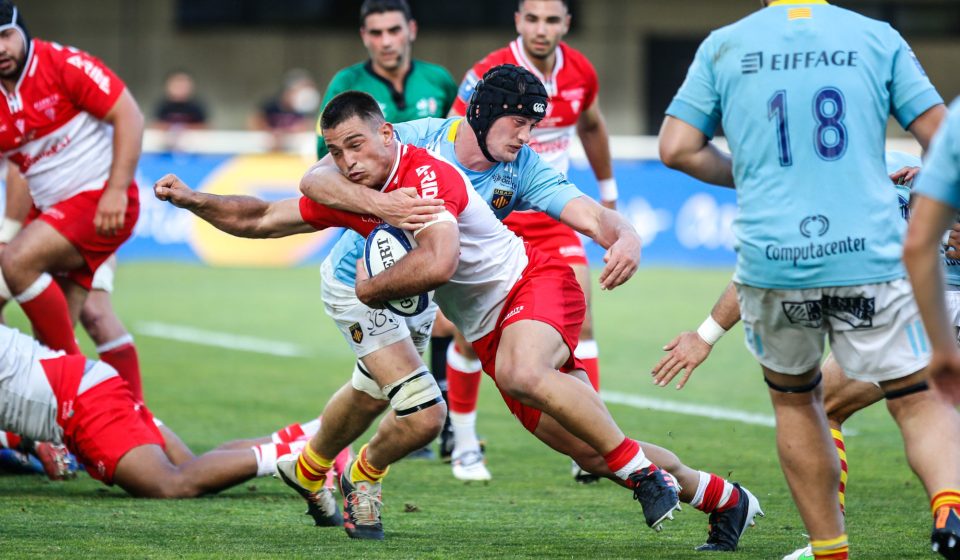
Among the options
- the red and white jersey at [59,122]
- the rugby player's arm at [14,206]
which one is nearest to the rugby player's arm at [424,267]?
the red and white jersey at [59,122]

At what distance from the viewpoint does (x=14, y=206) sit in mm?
8570

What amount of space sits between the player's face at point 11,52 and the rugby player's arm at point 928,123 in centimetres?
479

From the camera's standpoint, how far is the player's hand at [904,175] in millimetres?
5711

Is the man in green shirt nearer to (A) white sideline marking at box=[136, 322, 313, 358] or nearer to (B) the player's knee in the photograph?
(B) the player's knee

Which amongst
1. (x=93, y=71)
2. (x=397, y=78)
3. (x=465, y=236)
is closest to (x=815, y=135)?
(x=465, y=236)

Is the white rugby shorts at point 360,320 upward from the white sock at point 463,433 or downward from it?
upward

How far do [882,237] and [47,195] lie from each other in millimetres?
4988

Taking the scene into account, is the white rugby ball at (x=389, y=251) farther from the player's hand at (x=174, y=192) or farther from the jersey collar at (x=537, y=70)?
the jersey collar at (x=537, y=70)

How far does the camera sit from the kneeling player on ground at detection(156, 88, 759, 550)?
210 inches

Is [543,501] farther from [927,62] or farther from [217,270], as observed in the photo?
[927,62]

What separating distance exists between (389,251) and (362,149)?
405 millimetres

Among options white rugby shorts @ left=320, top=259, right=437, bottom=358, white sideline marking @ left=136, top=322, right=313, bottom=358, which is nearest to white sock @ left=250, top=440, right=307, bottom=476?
white rugby shorts @ left=320, top=259, right=437, bottom=358

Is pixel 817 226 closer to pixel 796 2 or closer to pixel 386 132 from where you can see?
pixel 796 2

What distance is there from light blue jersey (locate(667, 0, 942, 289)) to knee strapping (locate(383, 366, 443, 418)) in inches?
62.6
